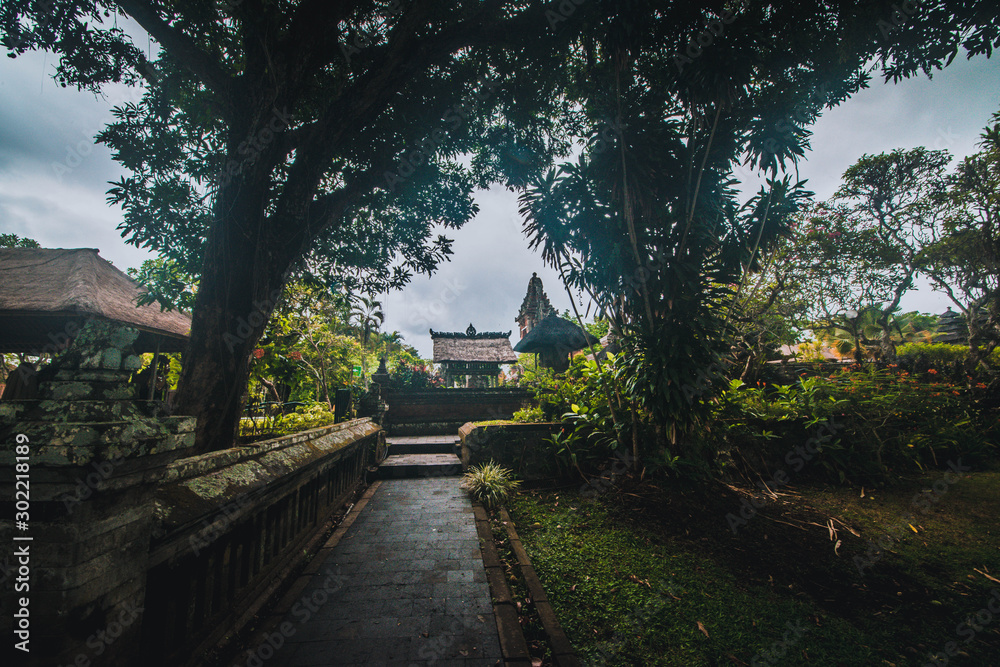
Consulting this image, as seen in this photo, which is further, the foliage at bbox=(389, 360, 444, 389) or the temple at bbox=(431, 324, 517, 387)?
the temple at bbox=(431, 324, 517, 387)

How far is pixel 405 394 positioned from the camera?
1152 centimetres

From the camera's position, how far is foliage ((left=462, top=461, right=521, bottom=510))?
511 cm

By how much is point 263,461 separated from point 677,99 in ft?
23.0

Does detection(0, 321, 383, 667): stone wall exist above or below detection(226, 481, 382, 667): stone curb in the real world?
above

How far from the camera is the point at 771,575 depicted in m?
3.06

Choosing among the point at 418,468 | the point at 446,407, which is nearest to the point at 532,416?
the point at 418,468

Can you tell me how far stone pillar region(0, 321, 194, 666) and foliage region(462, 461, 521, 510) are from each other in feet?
13.2

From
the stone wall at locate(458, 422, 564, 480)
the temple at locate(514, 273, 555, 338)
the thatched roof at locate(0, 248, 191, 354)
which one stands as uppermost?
the temple at locate(514, 273, 555, 338)

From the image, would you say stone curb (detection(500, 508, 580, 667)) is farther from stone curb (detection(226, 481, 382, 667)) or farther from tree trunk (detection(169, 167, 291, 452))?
tree trunk (detection(169, 167, 291, 452))

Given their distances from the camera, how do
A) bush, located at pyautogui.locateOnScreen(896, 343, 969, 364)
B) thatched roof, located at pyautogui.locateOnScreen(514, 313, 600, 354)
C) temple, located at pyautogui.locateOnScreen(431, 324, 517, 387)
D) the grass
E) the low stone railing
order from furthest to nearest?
temple, located at pyautogui.locateOnScreen(431, 324, 517, 387) < bush, located at pyautogui.locateOnScreen(896, 343, 969, 364) < thatched roof, located at pyautogui.locateOnScreen(514, 313, 600, 354) < the grass < the low stone railing

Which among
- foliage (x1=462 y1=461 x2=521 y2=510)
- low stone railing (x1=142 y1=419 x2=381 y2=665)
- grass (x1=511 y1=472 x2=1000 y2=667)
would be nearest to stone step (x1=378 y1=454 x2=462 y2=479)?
foliage (x1=462 y1=461 x2=521 y2=510)

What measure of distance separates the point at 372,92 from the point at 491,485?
5601 mm

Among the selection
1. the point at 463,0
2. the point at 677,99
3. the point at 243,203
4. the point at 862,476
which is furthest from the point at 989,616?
the point at 463,0

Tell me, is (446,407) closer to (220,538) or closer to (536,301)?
(220,538)
